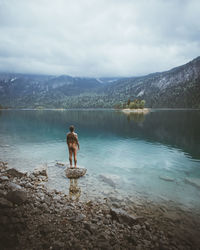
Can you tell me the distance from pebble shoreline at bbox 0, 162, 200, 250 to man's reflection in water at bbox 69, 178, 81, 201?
640 mm

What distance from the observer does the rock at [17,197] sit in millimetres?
9172

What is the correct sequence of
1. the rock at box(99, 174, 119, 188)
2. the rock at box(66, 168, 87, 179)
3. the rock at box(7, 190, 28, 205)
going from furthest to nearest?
the rock at box(66, 168, 87, 179) → the rock at box(99, 174, 119, 188) → the rock at box(7, 190, 28, 205)

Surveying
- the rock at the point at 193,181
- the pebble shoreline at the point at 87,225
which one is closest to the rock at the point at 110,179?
the pebble shoreline at the point at 87,225

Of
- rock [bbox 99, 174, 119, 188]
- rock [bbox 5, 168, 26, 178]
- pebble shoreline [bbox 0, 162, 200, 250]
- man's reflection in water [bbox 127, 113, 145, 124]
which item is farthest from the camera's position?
man's reflection in water [bbox 127, 113, 145, 124]

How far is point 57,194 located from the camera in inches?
470

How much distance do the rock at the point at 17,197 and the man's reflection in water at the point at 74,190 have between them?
328 cm

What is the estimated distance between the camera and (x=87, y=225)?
7.88m

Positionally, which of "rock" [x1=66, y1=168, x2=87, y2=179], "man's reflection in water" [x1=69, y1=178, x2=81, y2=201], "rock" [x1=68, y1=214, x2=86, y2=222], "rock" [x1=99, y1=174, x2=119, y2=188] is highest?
"rock" [x1=68, y1=214, x2=86, y2=222]

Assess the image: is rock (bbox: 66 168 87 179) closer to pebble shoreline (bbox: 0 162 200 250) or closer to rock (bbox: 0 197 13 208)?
pebble shoreline (bbox: 0 162 200 250)

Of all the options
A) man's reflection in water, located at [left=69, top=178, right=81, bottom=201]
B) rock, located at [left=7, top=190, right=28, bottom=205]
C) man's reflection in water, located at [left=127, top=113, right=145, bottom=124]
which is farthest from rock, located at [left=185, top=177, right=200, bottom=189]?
A: man's reflection in water, located at [left=127, top=113, right=145, bottom=124]

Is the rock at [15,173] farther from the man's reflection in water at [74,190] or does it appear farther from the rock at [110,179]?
the rock at [110,179]

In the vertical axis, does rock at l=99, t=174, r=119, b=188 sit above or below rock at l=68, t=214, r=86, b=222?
below

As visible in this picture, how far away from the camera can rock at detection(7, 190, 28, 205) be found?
30.1ft

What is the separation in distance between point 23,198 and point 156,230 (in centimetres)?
737
